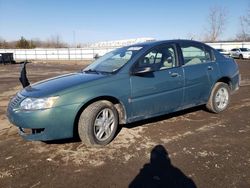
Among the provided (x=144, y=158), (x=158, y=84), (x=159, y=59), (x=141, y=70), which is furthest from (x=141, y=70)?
(x=144, y=158)

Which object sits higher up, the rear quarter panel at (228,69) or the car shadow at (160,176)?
the rear quarter panel at (228,69)

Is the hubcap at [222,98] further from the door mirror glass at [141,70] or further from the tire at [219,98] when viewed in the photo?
the door mirror glass at [141,70]

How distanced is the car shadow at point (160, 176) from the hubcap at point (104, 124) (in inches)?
36.4

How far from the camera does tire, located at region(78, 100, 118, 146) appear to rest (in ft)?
14.5

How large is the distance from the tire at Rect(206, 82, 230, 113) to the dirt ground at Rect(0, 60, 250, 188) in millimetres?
565

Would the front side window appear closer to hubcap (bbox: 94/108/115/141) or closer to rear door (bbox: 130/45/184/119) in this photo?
rear door (bbox: 130/45/184/119)

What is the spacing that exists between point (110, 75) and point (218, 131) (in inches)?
83.8

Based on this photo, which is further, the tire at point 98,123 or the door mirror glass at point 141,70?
the door mirror glass at point 141,70

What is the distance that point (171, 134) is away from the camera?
5.10 metres

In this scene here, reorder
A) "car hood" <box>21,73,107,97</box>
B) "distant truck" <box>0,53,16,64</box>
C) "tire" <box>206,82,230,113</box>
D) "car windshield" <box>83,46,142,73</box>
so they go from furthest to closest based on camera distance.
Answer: "distant truck" <box>0,53,16,64</box> < "tire" <box>206,82,230,113</box> < "car windshield" <box>83,46,142,73</box> < "car hood" <box>21,73,107,97</box>

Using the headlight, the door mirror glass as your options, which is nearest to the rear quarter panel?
the door mirror glass

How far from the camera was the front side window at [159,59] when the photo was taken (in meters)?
5.13

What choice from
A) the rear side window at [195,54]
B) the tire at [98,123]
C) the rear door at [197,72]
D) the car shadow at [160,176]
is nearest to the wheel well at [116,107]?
the tire at [98,123]

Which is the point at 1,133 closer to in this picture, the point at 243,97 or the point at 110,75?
the point at 110,75
